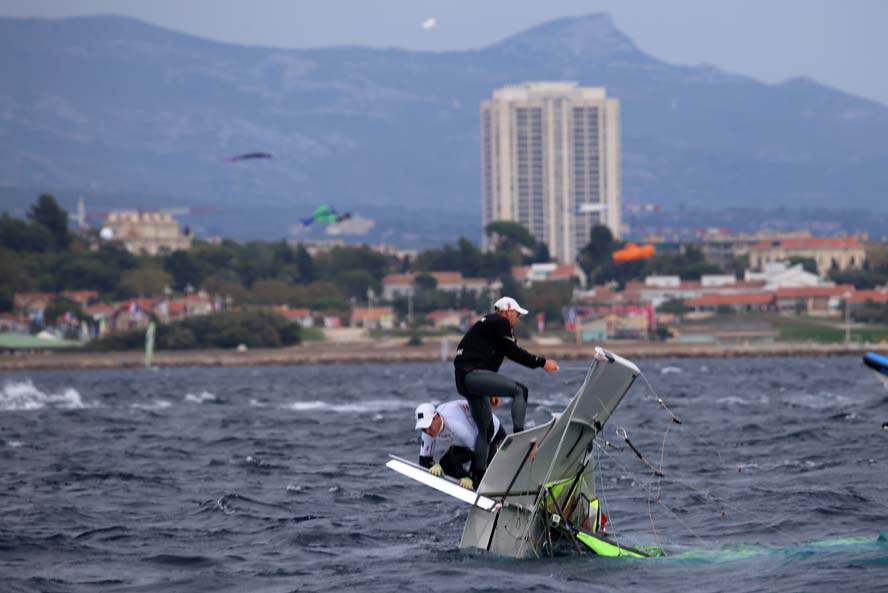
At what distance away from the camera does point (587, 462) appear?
18.5 metres

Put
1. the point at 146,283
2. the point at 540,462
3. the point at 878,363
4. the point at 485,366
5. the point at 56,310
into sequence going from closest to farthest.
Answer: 1. the point at 878,363
2. the point at 540,462
3. the point at 485,366
4. the point at 56,310
5. the point at 146,283

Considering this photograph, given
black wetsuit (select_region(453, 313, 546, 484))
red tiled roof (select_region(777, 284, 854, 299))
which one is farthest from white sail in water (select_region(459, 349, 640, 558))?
red tiled roof (select_region(777, 284, 854, 299))

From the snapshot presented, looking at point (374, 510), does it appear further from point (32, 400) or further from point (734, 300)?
point (734, 300)

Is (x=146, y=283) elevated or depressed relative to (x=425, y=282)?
elevated

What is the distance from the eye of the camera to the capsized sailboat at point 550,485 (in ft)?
58.4

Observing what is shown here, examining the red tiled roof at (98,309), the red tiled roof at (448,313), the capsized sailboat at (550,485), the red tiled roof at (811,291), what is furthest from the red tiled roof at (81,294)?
the capsized sailboat at (550,485)

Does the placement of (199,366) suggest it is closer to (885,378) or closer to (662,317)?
(662,317)

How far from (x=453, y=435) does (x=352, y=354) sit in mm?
122420

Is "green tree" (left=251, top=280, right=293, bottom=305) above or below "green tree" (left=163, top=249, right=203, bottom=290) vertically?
below

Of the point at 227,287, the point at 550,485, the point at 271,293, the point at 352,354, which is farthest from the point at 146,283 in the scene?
the point at 550,485

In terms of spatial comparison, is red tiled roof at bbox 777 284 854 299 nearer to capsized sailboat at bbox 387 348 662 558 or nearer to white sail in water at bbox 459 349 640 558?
capsized sailboat at bbox 387 348 662 558

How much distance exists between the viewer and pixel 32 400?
2493 inches

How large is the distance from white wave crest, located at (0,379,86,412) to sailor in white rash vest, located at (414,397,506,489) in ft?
126

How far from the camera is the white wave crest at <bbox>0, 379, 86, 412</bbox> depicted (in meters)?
58.0
